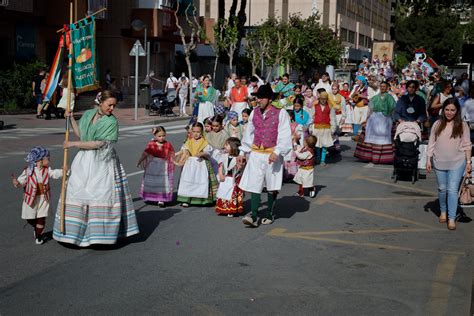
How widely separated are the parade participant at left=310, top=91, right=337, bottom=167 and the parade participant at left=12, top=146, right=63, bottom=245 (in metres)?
8.05

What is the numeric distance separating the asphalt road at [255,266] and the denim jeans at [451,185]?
31cm

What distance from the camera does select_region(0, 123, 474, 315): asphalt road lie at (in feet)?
19.9

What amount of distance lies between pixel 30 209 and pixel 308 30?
5193 cm

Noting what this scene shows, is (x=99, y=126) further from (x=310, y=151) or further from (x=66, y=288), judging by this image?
(x=310, y=151)

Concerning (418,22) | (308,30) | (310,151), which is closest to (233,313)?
(310,151)

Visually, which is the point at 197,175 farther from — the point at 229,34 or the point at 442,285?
the point at 229,34

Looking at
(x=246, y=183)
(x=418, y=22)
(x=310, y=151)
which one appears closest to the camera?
(x=246, y=183)

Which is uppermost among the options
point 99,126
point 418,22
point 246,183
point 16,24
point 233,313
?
point 418,22

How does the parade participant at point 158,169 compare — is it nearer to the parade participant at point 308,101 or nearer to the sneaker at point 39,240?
the sneaker at point 39,240

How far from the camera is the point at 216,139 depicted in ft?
35.8

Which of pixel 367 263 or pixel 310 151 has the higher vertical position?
pixel 310 151

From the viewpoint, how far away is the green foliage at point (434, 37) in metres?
91.8

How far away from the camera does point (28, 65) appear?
28.5 meters

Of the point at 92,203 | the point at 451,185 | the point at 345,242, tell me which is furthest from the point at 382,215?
the point at 92,203
